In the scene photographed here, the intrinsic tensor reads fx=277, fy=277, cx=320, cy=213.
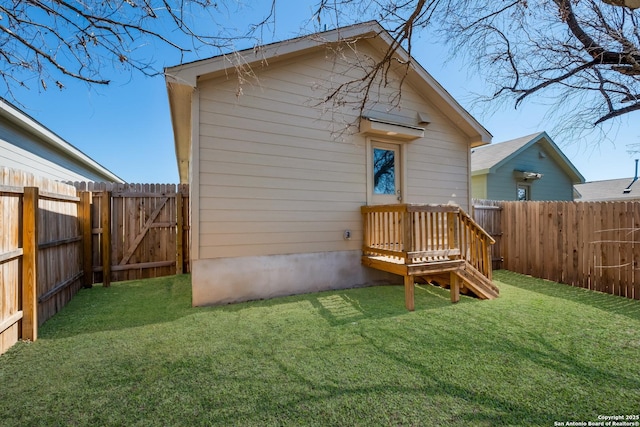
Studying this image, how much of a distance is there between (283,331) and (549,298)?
4.68 m

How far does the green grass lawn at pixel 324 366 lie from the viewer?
2.00 metres

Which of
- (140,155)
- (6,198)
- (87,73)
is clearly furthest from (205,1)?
(140,155)

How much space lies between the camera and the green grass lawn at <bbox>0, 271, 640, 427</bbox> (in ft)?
6.55

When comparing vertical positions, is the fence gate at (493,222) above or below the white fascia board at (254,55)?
below

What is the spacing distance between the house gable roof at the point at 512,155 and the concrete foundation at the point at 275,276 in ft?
28.5

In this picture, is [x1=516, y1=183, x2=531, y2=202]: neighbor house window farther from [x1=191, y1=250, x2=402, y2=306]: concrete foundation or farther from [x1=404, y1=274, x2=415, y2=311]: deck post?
[x1=404, y1=274, x2=415, y2=311]: deck post

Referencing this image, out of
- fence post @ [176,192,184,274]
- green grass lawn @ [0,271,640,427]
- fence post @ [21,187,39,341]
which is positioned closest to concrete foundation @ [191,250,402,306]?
green grass lawn @ [0,271,640,427]

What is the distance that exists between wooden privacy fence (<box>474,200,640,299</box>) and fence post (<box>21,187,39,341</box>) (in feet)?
25.6

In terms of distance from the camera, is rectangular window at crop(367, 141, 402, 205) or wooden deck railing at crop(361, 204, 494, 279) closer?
wooden deck railing at crop(361, 204, 494, 279)

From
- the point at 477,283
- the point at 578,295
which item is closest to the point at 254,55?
the point at 477,283

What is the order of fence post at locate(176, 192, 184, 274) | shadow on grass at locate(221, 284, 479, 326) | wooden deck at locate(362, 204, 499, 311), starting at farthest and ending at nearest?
fence post at locate(176, 192, 184, 274) < wooden deck at locate(362, 204, 499, 311) < shadow on grass at locate(221, 284, 479, 326)

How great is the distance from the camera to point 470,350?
2928 millimetres

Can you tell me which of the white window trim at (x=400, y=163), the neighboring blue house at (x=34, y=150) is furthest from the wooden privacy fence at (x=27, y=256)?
the white window trim at (x=400, y=163)

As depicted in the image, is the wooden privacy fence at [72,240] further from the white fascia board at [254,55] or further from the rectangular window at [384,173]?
the rectangular window at [384,173]
